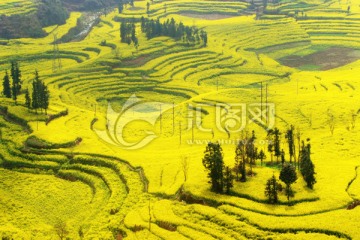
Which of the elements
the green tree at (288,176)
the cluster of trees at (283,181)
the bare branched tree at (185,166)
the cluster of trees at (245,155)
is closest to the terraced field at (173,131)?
the bare branched tree at (185,166)

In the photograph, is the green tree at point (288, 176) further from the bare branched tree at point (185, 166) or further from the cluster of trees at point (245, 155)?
the bare branched tree at point (185, 166)

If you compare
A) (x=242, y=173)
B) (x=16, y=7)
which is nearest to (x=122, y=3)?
(x=16, y=7)

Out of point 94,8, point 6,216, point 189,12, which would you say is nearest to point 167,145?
point 6,216

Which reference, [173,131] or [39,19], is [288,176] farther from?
[39,19]

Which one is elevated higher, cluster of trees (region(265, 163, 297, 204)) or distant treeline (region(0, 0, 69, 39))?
distant treeline (region(0, 0, 69, 39))

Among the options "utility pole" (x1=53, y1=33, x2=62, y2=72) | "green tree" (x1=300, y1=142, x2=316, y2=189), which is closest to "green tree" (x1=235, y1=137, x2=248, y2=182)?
"green tree" (x1=300, y1=142, x2=316, y2=189)

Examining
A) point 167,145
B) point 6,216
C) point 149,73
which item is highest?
point 149,73

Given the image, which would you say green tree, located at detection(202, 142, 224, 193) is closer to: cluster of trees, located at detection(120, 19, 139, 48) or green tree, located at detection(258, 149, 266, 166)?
green tree, located at detection(258, 149, 266, 166)

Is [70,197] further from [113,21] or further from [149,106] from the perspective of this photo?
[113,21]
